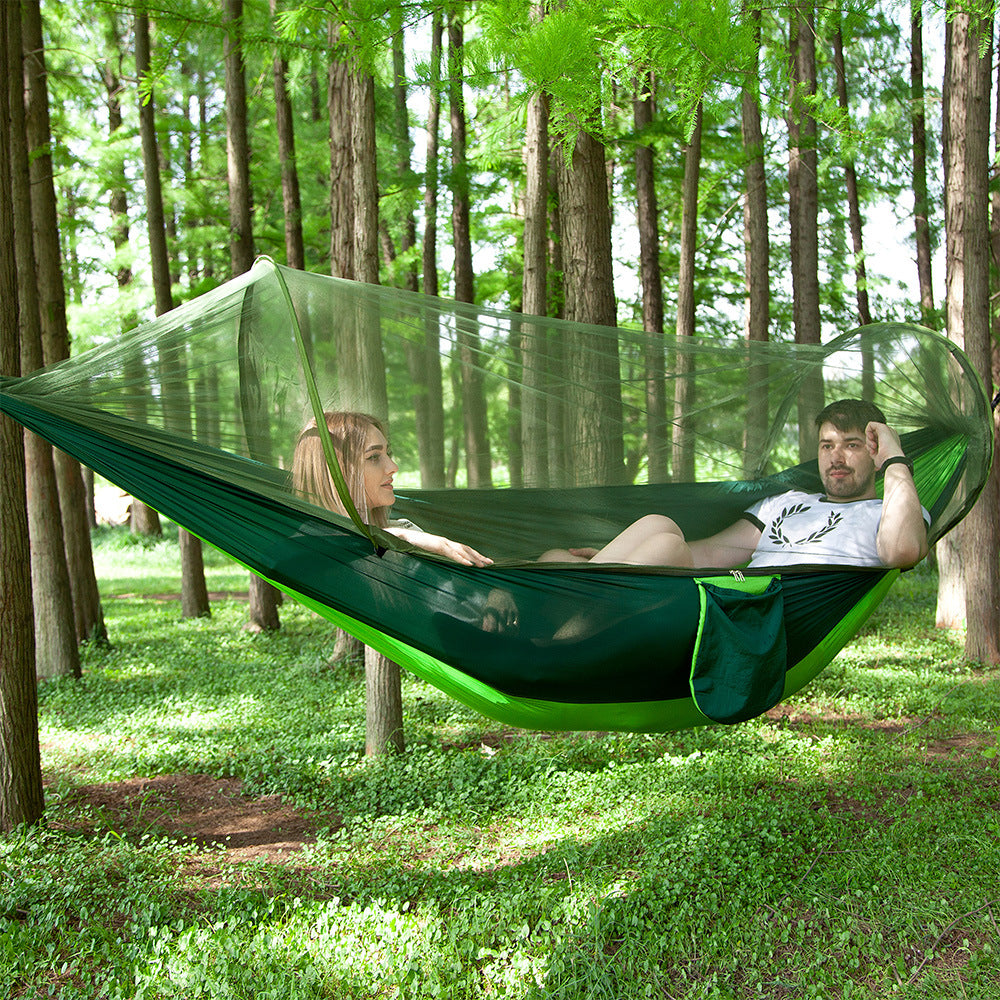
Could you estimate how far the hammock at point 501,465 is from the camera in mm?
1945

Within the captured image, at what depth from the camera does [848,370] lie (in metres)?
2.64

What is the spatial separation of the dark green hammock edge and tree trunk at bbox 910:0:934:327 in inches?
241

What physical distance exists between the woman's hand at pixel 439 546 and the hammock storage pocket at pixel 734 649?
0.52 metres

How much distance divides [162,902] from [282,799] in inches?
34.5

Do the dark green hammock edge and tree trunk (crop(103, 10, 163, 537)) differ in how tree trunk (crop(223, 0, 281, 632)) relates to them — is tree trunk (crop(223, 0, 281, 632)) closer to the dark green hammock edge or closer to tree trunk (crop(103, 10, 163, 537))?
tree trunk (crop(103, 10, 163, 537))

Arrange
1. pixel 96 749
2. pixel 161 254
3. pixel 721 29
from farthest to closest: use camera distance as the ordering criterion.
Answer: pixel 161 254
pixel 96 749
pixel 721 29

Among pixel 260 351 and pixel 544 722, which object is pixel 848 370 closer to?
pixel 544 722

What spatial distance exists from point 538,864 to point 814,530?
1.24m

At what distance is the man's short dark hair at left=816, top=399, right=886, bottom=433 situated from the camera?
2504 mm

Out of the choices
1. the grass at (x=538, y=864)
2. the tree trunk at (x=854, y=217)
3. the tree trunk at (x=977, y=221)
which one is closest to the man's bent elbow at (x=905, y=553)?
the grass at (x=538, y=864)

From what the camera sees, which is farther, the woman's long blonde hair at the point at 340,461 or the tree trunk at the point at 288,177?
the tree trunk at the point at 288,177

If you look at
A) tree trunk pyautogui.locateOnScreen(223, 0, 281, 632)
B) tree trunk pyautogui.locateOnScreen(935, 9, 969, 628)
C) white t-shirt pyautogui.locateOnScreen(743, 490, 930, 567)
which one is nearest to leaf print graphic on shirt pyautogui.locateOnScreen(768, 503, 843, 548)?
white t-shirt pyautogui.locateOnScreen(743, 490, 930, 567)

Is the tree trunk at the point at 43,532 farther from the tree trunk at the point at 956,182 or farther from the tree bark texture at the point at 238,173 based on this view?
the tree trunk at the point at 956,182

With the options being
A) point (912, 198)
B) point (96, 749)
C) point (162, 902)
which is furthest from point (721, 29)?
point (912, 198)
